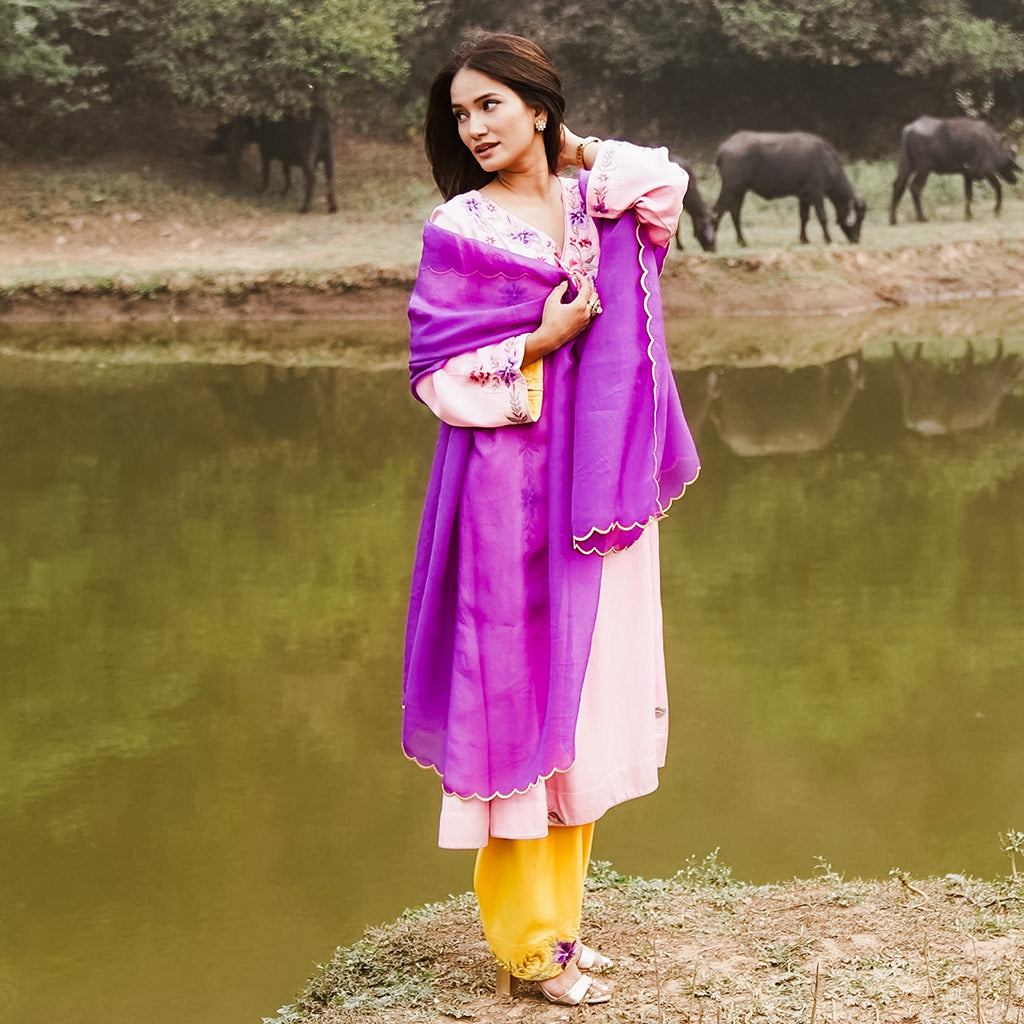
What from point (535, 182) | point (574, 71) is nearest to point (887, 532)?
point (535, 182)

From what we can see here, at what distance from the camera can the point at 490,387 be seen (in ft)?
6.03

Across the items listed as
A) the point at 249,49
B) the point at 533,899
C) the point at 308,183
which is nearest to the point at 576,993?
the point at 533,899

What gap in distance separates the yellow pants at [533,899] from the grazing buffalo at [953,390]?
4539mm

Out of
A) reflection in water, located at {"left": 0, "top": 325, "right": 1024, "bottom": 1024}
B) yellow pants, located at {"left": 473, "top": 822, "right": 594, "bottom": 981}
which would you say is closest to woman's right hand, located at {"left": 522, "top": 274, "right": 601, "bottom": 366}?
yellow pants, located at {"left": 473, "top": 822, "right": 594, "bottom": 981}

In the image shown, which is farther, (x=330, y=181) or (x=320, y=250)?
(x=330, y=181)

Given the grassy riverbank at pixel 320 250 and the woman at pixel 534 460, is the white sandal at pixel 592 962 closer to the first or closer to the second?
the woman at pixel 534 460

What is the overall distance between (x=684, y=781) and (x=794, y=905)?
718mm

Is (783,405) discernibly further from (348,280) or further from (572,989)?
(572,989)

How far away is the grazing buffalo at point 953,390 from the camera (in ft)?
20.8

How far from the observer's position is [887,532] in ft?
15.5

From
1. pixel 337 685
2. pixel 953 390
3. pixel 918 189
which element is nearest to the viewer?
pixel 337 685

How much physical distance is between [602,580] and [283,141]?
10.8 m

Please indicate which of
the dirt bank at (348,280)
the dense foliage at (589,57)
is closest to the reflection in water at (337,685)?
the dirt bank at (348,280)

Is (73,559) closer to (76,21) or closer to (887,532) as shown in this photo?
(887,532)
